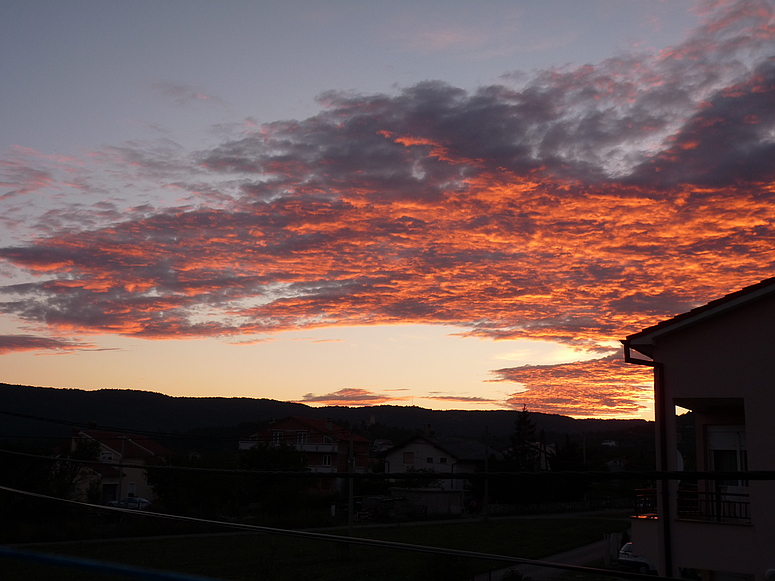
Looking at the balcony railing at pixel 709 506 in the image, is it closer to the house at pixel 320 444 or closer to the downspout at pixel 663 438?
the downspout at pixel 663 438

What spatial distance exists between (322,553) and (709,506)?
2485 centimetres

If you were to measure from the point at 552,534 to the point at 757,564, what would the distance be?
103 feet

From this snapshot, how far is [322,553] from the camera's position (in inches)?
1355

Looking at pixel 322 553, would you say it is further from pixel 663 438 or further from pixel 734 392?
pixel 734 392

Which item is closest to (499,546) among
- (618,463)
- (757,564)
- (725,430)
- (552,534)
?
(552,534)

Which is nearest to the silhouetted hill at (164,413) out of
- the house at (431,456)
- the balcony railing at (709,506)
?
the house at (431,456)

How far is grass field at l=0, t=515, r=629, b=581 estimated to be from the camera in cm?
2459

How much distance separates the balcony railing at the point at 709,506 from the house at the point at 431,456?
6181 centimetres

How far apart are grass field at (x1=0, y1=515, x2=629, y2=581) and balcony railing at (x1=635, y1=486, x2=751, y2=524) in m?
6.91

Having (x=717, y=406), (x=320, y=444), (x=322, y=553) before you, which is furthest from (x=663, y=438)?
(x=320, y=444)

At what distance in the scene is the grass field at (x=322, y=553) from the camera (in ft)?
80.7

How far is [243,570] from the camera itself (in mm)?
26781

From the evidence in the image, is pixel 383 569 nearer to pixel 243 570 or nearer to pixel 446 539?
pixel 243 570

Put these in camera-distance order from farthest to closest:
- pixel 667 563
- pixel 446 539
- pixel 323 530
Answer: pixel 323 530 < pixel 446 539 < pixel 667 563
